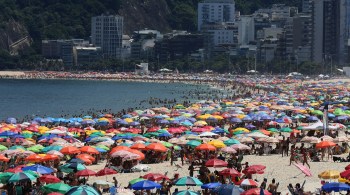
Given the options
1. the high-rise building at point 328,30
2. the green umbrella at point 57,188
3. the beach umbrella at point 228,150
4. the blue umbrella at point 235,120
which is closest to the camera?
the green umbrella at point 57,188

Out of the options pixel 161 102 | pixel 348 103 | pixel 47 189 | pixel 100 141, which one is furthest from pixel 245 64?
pixel 47 189

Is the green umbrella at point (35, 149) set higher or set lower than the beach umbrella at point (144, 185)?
lower

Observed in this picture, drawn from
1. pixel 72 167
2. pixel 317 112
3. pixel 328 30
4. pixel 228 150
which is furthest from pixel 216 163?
pixel 328 30

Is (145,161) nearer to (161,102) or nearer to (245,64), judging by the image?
(161,102)

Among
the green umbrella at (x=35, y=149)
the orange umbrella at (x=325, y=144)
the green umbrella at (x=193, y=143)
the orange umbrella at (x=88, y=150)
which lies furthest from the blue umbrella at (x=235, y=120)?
the green umbrella at (x=35, y=149)

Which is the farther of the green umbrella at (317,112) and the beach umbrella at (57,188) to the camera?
the green umbrella at (317,112)

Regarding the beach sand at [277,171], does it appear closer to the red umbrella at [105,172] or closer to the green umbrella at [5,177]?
the red umbrella at [105,172]

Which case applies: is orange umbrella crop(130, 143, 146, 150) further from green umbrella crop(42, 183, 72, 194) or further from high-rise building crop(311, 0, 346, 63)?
high-rise building crop(311, 0, 346, 63)

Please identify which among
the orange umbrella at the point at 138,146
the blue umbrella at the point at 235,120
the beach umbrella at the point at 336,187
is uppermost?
the beach umbrella at the point at 336,187
